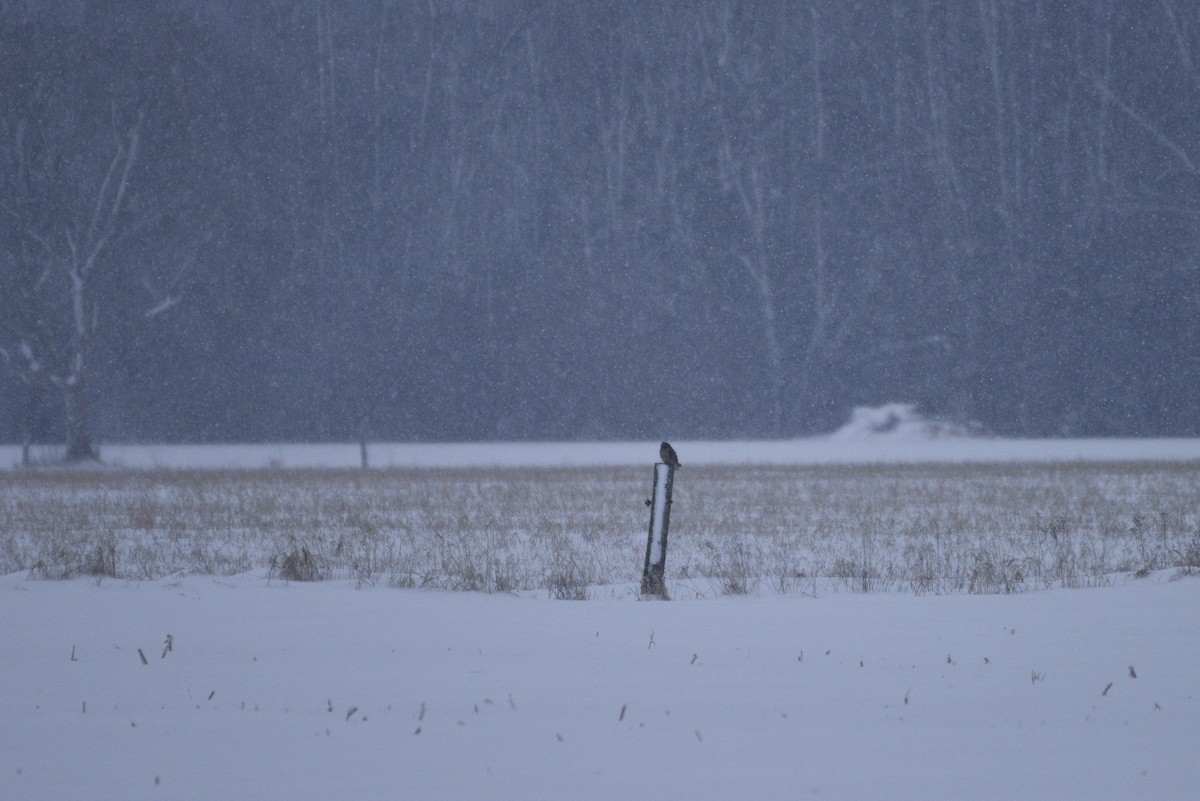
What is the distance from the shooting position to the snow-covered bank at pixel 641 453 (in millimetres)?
32656

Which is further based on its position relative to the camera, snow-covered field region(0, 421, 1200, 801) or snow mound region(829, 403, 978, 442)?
snow mound region(829, 403, 978, 442)

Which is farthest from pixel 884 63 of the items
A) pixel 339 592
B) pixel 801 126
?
pixel 339 592

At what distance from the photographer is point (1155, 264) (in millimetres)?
49438

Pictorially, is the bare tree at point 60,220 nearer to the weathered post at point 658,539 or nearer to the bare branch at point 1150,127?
the weathered post at point 658,539

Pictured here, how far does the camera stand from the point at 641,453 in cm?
4103

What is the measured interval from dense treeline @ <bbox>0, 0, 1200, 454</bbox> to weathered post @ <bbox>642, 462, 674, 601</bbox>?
37594 mm

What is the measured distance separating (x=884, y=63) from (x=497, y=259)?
20.9 metres

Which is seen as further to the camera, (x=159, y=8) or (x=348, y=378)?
(x=348, y=378)

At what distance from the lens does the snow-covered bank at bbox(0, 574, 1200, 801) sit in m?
3.78

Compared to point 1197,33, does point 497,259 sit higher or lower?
lower

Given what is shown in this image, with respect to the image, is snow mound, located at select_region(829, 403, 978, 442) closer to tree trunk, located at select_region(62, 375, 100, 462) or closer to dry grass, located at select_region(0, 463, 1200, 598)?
dry grass, located at select_region(0, 463, 1200, 598)

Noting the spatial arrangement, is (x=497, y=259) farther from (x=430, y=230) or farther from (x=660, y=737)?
(x=660, y=737)

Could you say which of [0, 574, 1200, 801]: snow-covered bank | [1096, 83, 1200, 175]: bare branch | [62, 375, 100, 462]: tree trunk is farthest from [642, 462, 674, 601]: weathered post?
[1096, 83, 1200, 175]: bare branch

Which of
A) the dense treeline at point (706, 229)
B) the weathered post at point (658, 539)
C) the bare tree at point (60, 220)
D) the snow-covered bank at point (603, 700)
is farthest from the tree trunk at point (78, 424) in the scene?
the weathered post at point (658, 539)
